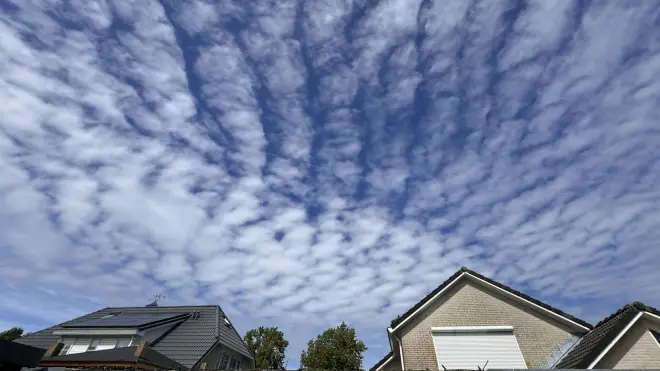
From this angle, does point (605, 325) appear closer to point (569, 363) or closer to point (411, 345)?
point (569, 363)

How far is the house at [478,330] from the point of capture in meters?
14.6

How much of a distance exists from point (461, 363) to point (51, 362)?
16.6 meters

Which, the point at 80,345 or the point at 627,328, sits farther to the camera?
the point at 80,345

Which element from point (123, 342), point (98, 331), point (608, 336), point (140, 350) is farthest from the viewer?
point (98, 331)

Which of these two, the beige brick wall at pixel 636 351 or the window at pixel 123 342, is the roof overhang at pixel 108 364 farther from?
the beige brick wall at pixel 636 351

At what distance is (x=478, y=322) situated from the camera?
619 inches

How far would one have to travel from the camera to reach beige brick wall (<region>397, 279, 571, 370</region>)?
48.3ft

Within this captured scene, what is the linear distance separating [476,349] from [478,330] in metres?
0.87

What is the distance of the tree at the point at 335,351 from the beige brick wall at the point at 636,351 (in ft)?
107

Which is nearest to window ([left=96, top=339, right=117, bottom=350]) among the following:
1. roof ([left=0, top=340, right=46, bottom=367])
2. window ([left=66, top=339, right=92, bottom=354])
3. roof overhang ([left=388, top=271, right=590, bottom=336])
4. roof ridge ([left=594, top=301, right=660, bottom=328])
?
window ([left=66, top=339, right=92, bottom=354])

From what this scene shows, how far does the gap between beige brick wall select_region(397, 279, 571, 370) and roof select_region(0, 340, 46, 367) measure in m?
15.2

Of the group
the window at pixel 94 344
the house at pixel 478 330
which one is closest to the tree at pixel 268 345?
the window at pixel 94 344

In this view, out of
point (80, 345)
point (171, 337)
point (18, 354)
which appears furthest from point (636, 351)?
point (80, 345)

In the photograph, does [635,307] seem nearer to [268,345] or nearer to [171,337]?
[171,337]
